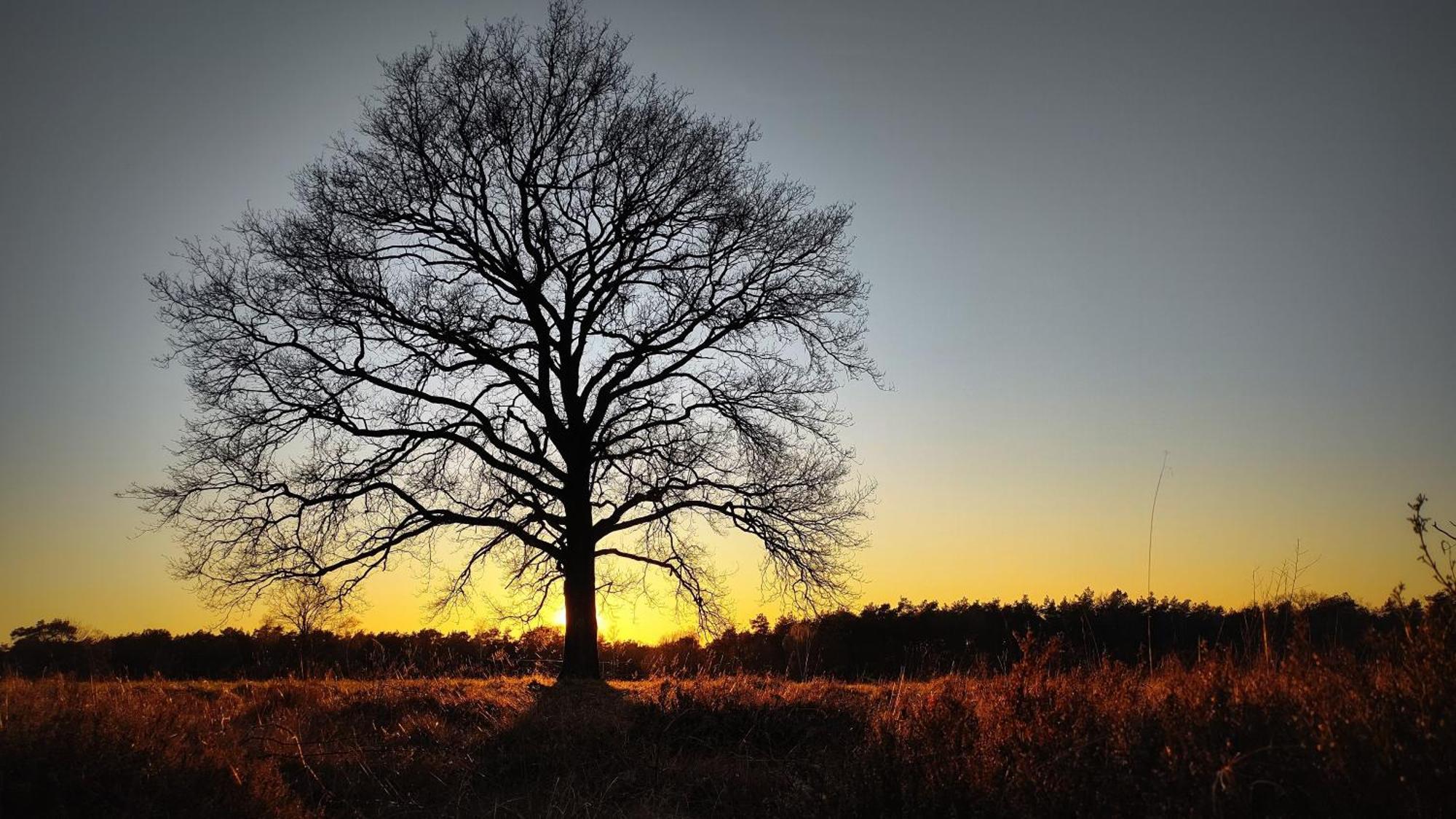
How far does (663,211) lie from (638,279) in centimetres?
134

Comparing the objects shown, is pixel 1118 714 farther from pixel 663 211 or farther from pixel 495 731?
pixel 663 211

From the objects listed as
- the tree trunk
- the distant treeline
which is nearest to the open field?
the distant treeline

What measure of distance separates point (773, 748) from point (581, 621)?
7.92m

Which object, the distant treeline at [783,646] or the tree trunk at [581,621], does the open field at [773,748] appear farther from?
the tree trunk at [581,621]

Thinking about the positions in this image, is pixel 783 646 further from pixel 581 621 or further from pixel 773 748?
pixel 773 748

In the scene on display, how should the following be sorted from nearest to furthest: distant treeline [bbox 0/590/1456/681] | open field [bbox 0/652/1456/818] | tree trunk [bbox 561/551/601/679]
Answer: open field [bbox 0/652/1456/818] < distant treeline [bbox 0/590/1456/681] < tree trunk [bbox 561/551/601/679]

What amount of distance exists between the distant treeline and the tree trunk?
0.43m

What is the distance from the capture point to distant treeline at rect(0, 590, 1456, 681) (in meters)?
8.41

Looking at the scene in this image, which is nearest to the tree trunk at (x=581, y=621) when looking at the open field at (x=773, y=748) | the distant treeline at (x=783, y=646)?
the distant treeline at (x=783, y=646)

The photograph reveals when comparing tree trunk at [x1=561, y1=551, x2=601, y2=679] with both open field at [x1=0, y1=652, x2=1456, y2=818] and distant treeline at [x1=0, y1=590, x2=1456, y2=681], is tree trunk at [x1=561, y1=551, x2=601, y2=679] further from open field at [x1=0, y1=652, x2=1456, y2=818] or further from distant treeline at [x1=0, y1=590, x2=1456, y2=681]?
open field at [x1=0, y1=652, x2=1456, y2=818]

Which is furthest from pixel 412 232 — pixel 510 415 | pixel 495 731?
pixel 495 731

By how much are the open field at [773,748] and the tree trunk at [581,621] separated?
183 inches

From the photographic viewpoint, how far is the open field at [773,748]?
419cm

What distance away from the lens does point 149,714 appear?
732 centimetres
